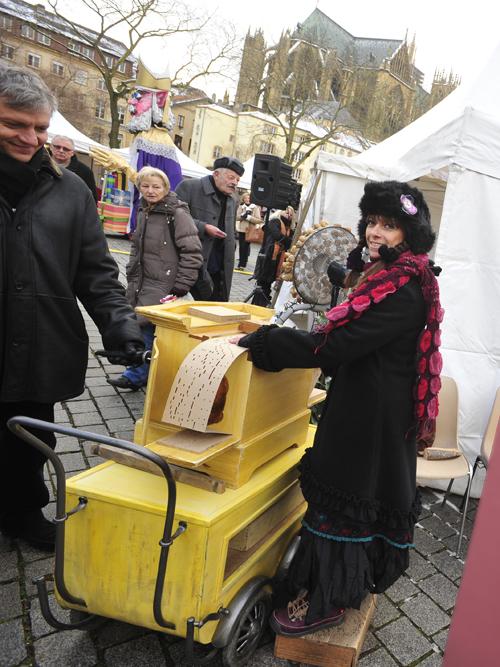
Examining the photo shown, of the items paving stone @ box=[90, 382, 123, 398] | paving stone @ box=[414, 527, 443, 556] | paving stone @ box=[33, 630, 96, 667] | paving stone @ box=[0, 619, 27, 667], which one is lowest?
paving stone @ box=[414, 527, 443, 556]

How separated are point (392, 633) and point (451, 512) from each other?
1.47 m

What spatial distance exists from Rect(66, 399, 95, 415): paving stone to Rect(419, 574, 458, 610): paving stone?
2.67m

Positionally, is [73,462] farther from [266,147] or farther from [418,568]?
[266,147]

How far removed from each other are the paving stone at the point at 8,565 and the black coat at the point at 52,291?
0.86 m

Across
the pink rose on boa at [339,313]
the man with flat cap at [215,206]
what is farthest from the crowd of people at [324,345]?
the man with flat cap at [215,206]

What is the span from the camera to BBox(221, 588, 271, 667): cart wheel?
5.99ft

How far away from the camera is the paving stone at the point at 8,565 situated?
225cm

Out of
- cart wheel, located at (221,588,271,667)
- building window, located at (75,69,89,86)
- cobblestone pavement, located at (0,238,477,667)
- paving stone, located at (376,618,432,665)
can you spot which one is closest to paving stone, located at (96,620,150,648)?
cobblestone pavement, located at (0,238,477,667)

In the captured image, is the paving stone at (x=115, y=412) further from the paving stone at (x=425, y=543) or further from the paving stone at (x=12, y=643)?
the paving stone at (x=425, y=543)

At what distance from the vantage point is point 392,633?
2.32m

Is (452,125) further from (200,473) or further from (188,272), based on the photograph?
(200,473)

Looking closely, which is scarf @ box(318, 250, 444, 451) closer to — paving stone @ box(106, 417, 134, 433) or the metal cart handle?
the metal cart handle

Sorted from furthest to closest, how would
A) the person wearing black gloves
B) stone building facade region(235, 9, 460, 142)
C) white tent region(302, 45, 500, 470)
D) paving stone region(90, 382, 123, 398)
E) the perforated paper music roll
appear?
stone building facade region(235, 9, 460, 142) → the person wearing black gloves → paving stone region(90, 382, 123, 398) → white tent region(302, 45, 500, 470) → the perforated paper music roll

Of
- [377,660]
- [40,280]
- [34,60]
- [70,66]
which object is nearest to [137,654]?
[377,660]
